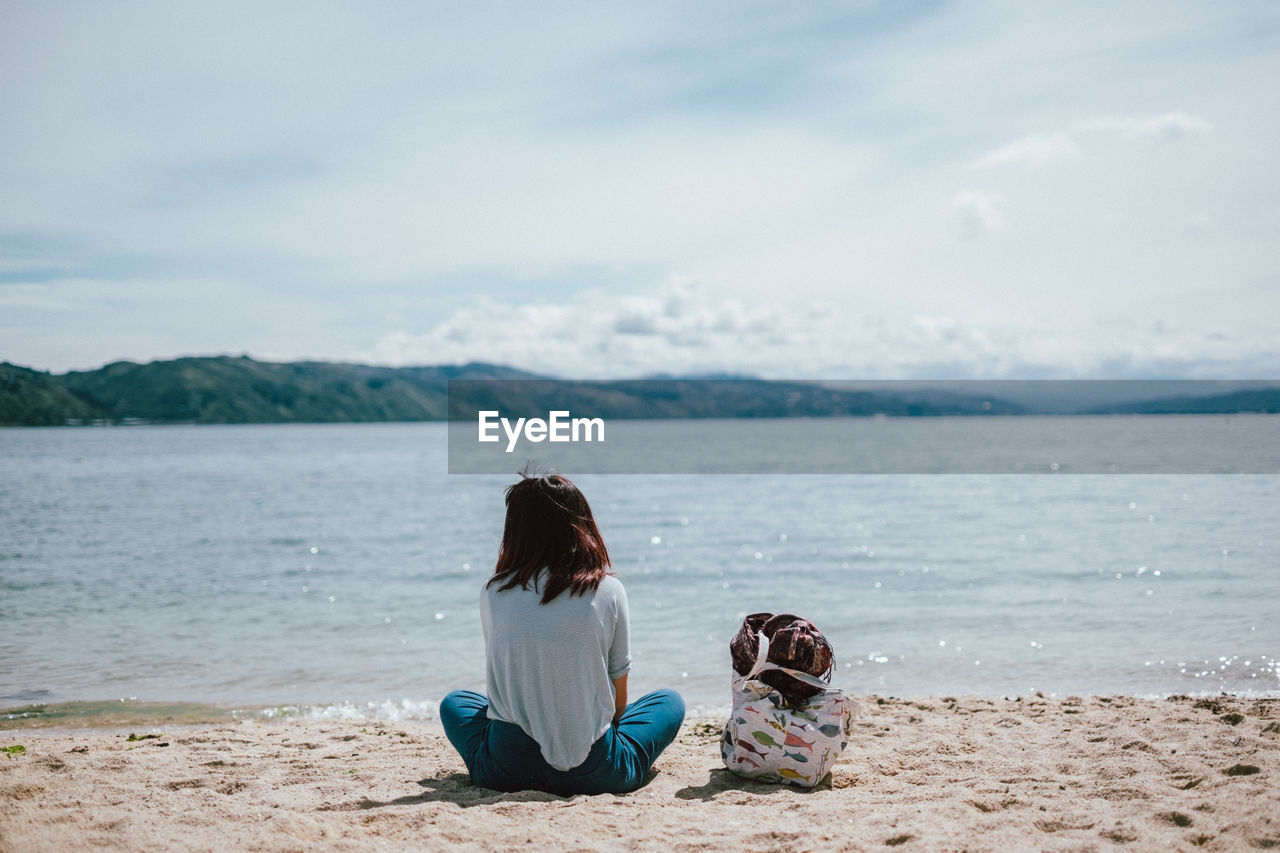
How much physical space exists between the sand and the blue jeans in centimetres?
11

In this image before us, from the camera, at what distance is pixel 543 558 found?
4285mm

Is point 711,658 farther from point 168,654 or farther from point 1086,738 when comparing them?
point 168,654

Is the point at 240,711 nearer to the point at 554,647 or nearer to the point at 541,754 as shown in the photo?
the point at 541,754

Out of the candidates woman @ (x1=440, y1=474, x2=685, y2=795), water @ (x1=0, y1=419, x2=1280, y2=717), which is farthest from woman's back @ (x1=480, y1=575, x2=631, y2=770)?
water @ (x1=0, y1=419, x2=1280, y2=717)

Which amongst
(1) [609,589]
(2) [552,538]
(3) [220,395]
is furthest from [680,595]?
(3) [220,395]

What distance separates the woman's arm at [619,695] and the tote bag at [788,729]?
0.70 metres

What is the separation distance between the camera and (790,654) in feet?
15.4

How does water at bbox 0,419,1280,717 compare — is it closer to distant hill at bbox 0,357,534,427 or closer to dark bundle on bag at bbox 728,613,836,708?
dark bundle on bag at bbox 728,613,836,708

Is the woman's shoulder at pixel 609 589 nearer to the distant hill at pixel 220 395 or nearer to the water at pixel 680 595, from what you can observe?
the water at pixel 680 595

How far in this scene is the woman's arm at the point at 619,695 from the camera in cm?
448

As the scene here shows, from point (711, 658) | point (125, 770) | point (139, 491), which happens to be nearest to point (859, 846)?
point (125, 770)

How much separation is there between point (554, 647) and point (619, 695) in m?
0.53

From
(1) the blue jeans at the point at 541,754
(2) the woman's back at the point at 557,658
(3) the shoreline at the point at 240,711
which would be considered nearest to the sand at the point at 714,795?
(1) the blue jeans at the point at 541,754

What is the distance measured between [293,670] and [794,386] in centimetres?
16627
